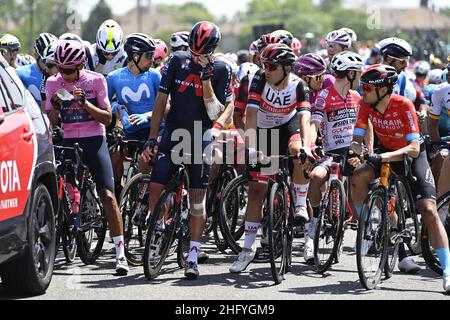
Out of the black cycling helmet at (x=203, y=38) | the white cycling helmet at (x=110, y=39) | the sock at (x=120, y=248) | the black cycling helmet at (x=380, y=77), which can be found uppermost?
the white cycling helmet at (x=110, y=39)

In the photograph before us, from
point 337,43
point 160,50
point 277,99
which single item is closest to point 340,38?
point 337,43

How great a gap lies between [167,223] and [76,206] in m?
1.09

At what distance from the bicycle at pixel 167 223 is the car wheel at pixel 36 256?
90 cm

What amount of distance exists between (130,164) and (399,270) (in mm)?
3153

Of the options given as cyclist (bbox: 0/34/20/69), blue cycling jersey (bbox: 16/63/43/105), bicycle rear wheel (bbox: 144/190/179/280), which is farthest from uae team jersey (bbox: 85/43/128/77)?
bicycle rear wheel (bbox: 144/190/179/280)

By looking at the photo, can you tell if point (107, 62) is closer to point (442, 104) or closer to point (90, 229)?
point (90, 229)

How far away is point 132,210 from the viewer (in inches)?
433

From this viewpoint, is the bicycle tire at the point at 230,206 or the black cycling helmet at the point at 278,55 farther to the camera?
the bicycle tire at the point at 230,206

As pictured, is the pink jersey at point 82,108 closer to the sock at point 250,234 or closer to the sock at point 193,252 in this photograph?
the sock at point 193,252

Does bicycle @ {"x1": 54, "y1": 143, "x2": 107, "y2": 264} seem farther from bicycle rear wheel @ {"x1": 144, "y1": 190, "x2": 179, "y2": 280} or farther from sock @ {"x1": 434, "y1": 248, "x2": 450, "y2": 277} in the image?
sock @ {"x1": 434, "y1": 248, "x2": 450, "y2": 277}

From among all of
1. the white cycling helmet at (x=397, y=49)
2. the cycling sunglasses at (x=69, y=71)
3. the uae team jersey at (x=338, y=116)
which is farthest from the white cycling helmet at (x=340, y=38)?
the cycling sunglasses at (x=69, y=71)

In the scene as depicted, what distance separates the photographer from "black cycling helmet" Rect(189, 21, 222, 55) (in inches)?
384

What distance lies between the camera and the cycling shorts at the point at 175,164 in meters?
10.0

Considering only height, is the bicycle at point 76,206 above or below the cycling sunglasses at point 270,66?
below
